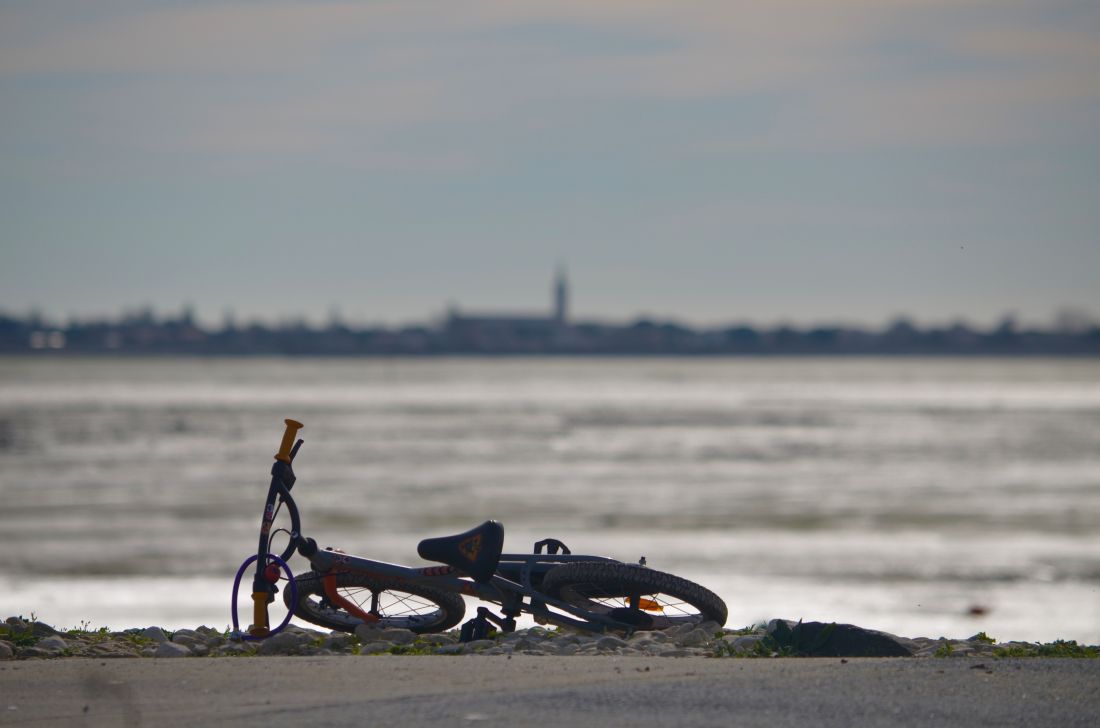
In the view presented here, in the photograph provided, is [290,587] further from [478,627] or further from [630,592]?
[630,592]

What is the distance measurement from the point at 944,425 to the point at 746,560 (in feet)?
189

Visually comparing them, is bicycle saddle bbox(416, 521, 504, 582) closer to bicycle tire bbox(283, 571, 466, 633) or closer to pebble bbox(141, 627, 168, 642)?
bicycle tire bbox(283, 571, 466, 633)

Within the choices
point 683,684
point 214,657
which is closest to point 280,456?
point 214,657

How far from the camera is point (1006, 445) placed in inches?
2304

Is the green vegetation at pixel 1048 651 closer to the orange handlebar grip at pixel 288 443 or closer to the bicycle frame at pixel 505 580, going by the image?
the bicycle frame at pixel 505 580

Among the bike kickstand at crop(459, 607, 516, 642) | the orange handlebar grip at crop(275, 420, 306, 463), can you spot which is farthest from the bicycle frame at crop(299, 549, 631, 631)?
the orange handlebar grip at crop(275, 420, 306, 463)

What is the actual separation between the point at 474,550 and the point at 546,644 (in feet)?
2.47

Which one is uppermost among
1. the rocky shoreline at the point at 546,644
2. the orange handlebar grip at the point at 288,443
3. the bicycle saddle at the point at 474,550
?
the orange handlebar grip at the point at 288,443

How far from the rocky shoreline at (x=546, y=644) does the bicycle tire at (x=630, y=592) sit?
165 millimetres

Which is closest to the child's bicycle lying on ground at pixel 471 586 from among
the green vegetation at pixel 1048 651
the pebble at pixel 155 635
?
the pebble at pixel 155 635

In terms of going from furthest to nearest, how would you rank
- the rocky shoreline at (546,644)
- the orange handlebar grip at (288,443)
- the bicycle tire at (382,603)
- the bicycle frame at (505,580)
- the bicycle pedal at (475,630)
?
the bicycle tire at (382,603) → the bicycle frame at (505,580) → the bicycle pedal at (475,630) → the orange handlebar grip at (288,443) → the rocky shoreline at (546,644)

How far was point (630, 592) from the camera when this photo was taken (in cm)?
1023

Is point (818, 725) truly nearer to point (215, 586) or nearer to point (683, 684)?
point (683, 684)

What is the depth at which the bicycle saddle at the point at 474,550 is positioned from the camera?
389 inches
